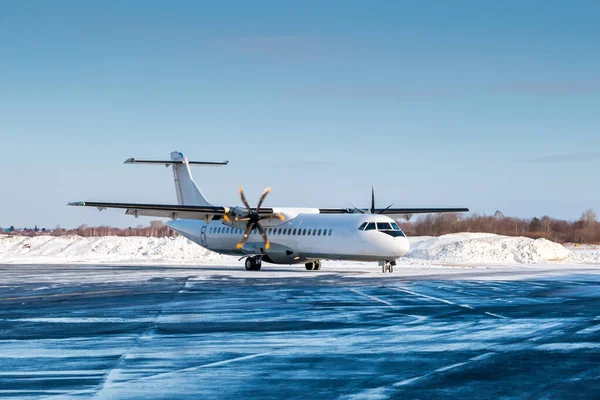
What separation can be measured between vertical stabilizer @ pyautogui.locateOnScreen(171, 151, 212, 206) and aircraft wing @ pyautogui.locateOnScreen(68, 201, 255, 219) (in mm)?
5418

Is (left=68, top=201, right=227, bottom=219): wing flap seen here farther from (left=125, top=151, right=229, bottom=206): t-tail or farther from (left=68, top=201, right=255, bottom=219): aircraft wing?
(left=125, top=151, right=229, bottom=206): t-tail

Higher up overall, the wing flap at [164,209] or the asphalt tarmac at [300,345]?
the wing flap at [164,209]

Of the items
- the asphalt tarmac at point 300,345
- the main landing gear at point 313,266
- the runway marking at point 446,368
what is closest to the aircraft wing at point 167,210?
the main landing gear at point 313,266

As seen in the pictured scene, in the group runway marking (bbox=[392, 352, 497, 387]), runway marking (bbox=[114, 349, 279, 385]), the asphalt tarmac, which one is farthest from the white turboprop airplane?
runway marking (bbox=[114, 349, 279, 385])

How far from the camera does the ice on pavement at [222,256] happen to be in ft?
185

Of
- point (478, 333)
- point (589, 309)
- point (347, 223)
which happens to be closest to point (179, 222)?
point (347, 223)

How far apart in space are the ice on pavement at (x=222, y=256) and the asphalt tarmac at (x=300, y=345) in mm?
32821

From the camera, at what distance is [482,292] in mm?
22984

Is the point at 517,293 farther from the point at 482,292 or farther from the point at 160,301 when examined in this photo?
the point at 160,301

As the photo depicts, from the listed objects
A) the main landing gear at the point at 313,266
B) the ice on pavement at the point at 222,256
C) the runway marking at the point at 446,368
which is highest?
the ice on pavement at the point at 222,256

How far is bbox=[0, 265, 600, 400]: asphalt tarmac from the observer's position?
27.0ft

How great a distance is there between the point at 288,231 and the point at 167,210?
6.41 meters

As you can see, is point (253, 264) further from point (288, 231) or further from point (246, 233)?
point (288, 231)

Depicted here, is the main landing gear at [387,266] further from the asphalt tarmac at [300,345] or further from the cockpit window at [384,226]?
the asphalt tarmac at [300,345]
